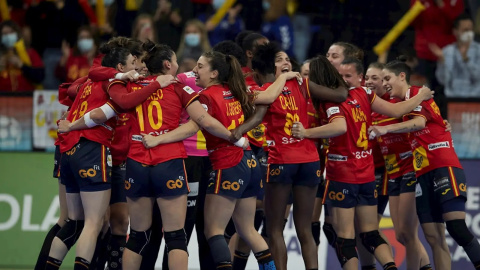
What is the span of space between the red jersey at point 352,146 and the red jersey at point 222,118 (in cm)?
103

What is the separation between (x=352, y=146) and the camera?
8797mm

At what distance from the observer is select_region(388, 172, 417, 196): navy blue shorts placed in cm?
946

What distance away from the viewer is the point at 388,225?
11547mm

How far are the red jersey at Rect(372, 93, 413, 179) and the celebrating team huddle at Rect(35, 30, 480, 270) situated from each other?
1 cm

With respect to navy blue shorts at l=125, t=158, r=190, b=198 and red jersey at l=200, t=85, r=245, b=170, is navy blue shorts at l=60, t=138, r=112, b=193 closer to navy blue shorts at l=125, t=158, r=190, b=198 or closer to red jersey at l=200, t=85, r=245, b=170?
navy blue shorts at l=125, t=158, r=190, b=198

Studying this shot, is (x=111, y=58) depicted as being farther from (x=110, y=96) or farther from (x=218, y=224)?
(x=218, y=224)

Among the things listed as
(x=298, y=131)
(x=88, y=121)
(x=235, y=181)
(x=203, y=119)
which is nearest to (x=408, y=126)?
(x=298, y=131)

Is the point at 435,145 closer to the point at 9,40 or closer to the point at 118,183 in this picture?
A: the point at 118,183

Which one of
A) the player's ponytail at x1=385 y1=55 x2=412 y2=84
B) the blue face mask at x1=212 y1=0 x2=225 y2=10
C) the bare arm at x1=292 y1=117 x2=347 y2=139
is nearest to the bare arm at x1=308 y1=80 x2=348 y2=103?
the bare arm at x1=292 y1=117 x2=347 y2=139

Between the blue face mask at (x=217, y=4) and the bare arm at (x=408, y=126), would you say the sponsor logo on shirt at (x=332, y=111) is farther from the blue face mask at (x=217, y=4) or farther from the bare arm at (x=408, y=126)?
the blue face mask at (x=217, y=4)

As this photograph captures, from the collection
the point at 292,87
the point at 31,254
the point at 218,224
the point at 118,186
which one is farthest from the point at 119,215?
the point at 31,254

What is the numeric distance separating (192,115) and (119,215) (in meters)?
1.62

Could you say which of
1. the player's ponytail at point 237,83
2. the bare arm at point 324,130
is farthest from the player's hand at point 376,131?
the player's ponytail at point 237,83

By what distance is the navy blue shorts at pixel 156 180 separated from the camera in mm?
7840
